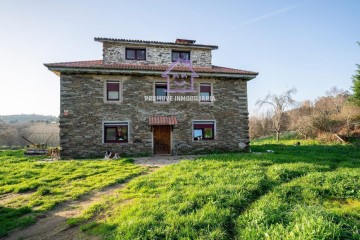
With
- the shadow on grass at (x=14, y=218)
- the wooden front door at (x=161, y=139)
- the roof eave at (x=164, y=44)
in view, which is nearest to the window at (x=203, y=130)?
the wooden front door at (x=161, y=139)

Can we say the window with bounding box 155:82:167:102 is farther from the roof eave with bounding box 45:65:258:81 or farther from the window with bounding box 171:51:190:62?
the window with bounding box 171:51:190:62

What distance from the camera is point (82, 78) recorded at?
13.3 meters

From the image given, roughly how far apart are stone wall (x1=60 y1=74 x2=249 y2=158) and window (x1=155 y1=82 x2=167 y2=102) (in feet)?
1.17

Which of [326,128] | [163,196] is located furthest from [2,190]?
[326,128]

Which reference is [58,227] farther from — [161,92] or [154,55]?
[154,55]

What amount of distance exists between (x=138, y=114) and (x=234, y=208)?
1024 cm

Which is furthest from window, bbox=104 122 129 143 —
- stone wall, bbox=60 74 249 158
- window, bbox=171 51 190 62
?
window, bbox=171 51 190 62

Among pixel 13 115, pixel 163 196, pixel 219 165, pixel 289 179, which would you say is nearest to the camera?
pixel 163 196

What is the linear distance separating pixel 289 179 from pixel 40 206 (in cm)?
750

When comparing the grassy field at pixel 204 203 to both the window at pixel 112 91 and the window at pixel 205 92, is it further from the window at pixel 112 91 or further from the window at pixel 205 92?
the window at pixel 205 92

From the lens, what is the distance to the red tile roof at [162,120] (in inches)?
533

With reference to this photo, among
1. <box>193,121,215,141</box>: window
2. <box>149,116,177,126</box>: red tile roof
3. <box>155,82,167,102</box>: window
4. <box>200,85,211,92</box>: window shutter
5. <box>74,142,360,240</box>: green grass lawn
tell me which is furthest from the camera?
<box>200,85,211,92</box>: window shutter

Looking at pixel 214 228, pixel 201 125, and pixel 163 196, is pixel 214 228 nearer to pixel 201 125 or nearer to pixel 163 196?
pixel 163 196

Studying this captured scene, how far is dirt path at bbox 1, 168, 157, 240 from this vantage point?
400 centimetres
